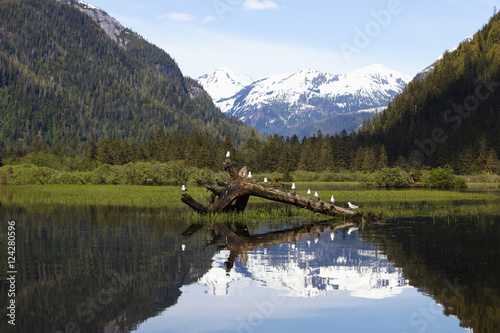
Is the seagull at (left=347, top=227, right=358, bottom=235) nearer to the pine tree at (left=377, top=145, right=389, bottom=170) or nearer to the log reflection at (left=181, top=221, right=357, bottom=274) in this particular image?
the log reflection at (left=181, top=221, right=357, bottom=274)

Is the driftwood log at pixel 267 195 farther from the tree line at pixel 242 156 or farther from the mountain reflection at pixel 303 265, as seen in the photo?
the tree line at pixel 242 156

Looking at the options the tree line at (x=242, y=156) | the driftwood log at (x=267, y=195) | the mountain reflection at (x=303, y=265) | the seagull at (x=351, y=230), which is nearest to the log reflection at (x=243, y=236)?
the mountain reflection at (x=303, y=265)

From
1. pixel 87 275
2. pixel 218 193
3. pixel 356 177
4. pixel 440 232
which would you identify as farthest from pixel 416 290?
pixel 356 177

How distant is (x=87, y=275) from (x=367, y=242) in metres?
13.0

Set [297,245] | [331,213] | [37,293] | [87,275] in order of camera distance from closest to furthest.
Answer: [37,293] → [87,275] → [297,245] → [331,213]

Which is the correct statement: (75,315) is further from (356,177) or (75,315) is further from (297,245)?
(356,177)

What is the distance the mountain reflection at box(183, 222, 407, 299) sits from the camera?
16.9 metres

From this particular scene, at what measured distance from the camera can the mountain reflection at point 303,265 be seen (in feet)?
55.4

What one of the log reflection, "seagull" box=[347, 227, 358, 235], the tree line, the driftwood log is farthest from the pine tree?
"seagull" box=[347, 227, 358, 235]

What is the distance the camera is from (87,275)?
715 inches

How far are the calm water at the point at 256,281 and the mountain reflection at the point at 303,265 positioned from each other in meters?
0.04

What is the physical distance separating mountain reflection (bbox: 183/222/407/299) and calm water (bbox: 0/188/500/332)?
0.04 metres

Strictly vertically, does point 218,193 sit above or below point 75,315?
above

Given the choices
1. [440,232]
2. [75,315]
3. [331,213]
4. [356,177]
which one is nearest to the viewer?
[75,315]
